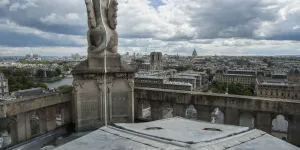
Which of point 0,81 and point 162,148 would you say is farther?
point 0,81

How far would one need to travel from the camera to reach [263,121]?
6141 millimetres

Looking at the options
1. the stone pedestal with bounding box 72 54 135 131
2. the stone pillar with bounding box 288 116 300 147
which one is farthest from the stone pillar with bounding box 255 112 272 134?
the stone pedestal with bounding box 72 54 135 131

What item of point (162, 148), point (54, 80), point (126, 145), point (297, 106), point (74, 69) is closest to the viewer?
point (162, 148)

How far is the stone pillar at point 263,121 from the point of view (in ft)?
20.0

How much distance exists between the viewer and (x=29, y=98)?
5.92 metres

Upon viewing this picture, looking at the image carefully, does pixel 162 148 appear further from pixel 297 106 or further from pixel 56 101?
pixel 56 101

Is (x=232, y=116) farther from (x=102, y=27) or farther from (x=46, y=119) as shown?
(x=46, y=119)

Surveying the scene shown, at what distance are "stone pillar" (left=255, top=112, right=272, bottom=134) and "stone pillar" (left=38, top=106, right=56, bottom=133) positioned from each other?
17.4 feet

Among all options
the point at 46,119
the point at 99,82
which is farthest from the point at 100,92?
the point at 46,119

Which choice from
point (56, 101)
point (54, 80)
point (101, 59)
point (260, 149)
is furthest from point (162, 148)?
point (54, 80)

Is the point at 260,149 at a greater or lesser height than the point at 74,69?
lesser

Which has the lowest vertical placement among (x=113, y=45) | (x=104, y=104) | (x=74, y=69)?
(x=104, y=104)

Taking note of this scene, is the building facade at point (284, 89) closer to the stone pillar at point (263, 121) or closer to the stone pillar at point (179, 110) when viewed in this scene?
the stone pillar at point (263, 121)

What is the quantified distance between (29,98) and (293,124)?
247 inches
